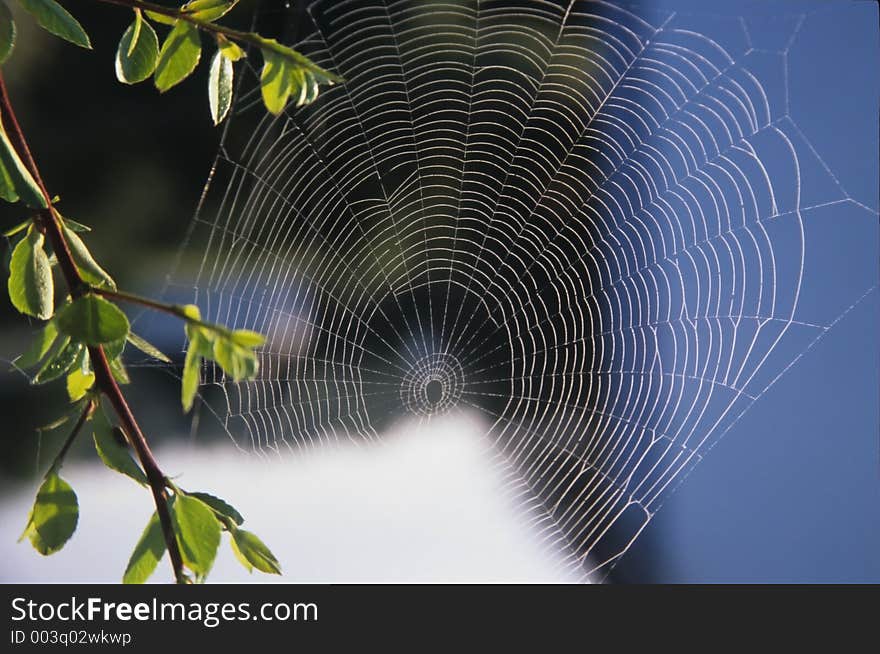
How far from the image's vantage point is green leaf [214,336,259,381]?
0.34m

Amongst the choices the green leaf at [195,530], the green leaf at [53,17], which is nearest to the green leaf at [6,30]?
the green leaf at [53,17]

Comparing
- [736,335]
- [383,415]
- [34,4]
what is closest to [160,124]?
[383,415]

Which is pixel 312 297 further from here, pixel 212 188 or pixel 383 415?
pixel 212 188

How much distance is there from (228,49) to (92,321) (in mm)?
171

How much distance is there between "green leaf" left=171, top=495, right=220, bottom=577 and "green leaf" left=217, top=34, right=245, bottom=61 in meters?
0.23

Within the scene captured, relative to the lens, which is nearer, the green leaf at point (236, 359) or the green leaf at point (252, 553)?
the green leaf at point (236, 359)

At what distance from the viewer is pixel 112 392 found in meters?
0.43

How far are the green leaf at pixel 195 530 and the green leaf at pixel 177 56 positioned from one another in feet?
0.74

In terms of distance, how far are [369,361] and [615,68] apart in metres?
0.95

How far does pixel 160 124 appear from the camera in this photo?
7.21 ft

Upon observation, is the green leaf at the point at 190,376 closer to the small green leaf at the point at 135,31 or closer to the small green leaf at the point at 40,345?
the small green leaf at the point at 40,345

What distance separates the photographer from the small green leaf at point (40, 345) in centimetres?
40

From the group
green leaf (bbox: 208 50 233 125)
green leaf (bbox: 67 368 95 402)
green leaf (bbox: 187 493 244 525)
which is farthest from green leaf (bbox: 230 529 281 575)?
green leaf (bbox: 208 50 233 125)

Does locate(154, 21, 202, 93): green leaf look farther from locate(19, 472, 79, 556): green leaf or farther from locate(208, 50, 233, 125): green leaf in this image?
locate(19, 472, 79, 556): green leaf
